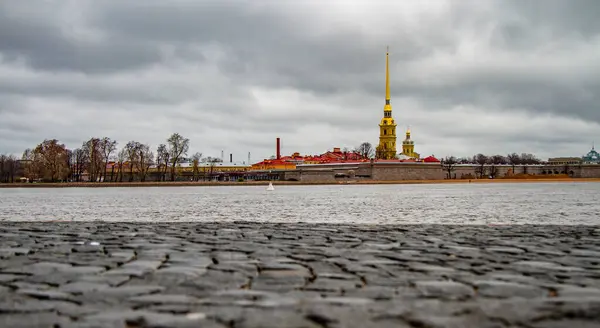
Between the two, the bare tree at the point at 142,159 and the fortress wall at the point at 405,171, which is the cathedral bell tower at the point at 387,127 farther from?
the bare tree at the point at 142,159

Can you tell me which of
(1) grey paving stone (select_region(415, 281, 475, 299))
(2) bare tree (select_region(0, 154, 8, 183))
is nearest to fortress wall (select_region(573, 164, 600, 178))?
(2) bare tree (select_region(0, 154, 8, 183))

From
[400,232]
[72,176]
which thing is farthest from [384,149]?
[400,232]

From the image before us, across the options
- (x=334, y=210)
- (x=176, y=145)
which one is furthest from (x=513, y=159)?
(x=334, y=210)

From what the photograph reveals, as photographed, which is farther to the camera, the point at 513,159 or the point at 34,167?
the point at 513,159

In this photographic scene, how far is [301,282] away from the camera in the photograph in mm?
4352

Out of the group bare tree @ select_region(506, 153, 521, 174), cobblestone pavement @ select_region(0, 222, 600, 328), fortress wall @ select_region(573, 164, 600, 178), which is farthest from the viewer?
bare tree @ select_region(506, 153, 521, 174)

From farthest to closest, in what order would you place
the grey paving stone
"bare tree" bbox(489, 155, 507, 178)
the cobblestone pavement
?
"bare tree" bbox(489, 155, 507, 178), the grey paving stone, the cobblestone pavement

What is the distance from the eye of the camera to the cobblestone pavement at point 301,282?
3.28m

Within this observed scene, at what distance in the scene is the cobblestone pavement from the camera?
3279 mm

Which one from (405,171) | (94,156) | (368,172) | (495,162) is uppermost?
(495,162)

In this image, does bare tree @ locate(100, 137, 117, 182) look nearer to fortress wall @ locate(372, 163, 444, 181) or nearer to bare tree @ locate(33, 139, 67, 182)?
bare tree @ locate(33, 139, 67, 182)

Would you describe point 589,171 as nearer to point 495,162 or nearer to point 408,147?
point 495,162

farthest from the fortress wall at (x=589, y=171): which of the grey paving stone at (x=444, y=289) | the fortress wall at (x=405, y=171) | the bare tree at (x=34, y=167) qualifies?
the grey paving stone at (x=444, y=289)

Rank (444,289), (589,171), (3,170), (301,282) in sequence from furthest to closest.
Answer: (589,171), (3,170), (301,282), (444,289)
